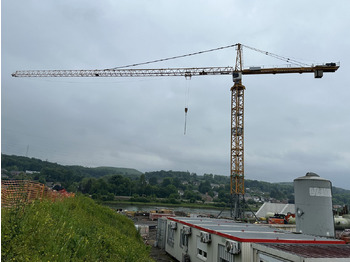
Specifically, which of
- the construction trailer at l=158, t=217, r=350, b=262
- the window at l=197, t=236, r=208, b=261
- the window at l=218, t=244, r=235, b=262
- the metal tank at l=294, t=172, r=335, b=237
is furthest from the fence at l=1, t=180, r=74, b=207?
the metal tank at l=294, t=172, r=335, b=237

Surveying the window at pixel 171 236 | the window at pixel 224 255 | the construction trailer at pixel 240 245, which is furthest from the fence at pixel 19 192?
the window at pixel 171 236

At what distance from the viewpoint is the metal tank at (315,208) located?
2162 cm

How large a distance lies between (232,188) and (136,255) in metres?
39.6

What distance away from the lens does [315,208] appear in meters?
21.8

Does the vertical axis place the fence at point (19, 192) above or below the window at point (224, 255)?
above

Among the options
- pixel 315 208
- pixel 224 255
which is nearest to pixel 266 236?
pixel 224 255

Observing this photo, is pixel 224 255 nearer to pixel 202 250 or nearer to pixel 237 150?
pixel 202 250

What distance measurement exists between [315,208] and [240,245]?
12530 mm

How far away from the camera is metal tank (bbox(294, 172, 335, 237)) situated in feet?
70.9

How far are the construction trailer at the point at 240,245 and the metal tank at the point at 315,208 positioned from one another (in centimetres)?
482

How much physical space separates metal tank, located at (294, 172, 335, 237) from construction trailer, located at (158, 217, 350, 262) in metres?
4.82

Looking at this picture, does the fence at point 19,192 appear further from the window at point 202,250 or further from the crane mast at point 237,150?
the crane mast at point 237,150

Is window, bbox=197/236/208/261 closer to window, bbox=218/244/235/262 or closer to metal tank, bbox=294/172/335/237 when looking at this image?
window, bbox=218/244/235/262

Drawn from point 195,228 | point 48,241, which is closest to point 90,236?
point 48,241
